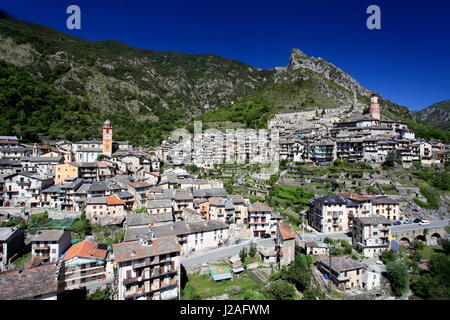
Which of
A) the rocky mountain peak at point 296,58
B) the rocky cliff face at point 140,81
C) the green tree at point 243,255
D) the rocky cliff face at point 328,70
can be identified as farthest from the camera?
the rocky mountain peak at point 296,58

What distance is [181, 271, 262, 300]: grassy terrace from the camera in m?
11.5

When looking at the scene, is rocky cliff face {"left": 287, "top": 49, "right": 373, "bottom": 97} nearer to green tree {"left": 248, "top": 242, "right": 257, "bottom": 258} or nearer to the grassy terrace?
green tree {"left": 248, "top": 242, "right": 257, "bottom": 258}

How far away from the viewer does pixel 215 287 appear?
485 inches

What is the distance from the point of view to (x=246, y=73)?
107 meters

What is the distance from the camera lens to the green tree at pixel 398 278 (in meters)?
10.7

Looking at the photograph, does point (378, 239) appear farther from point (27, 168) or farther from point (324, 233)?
point (27, 168)

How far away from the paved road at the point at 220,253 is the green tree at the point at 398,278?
6869mm

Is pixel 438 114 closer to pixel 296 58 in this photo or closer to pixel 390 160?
pixel 296 58

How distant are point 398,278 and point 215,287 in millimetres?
9244

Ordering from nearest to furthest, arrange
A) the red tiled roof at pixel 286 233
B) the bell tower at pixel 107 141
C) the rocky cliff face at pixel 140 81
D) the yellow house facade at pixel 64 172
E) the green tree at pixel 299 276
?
the green tree at pixel 299 276 → the red tiled roof at pixel 286 233 → the yellow house facade at pixel 64 172 → the bell tower at pixel 107 141 → the rocky cliff face at pixel 140 81

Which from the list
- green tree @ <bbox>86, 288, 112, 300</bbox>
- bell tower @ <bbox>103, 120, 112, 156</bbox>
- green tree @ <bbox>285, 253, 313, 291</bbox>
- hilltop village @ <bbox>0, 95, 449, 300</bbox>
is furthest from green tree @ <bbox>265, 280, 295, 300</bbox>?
bell tower @ <bbox>103, 120, 112, 156</bbox>

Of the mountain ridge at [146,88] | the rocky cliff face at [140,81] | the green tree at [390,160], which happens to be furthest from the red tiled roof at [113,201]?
the rocky cliff face at [140,81]

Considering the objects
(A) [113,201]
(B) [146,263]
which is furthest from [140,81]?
(B) [146,263]

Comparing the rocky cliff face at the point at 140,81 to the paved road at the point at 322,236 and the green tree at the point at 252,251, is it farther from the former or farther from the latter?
the green tree at the point at 252,251
